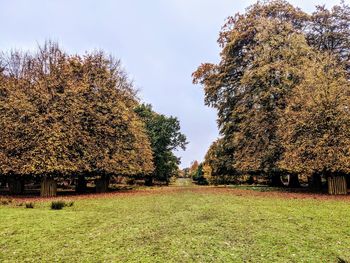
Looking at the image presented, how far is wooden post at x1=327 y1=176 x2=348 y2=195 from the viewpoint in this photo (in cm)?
1969

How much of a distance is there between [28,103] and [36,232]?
14602mm

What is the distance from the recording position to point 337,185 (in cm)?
1986

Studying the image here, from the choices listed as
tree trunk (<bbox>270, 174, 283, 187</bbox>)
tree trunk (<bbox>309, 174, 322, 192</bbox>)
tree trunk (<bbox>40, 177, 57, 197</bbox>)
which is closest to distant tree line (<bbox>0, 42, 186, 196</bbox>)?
tree trunk (<bbox>40, 177, 57, 197</bbox>)

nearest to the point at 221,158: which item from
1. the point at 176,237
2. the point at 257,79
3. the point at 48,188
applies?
the point at 257,79

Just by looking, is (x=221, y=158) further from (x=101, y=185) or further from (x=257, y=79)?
(x=101, y=185)

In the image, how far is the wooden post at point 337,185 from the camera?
19.7m

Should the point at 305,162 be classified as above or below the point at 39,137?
below

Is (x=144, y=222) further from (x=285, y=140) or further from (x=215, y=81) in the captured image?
(x=215, y=81)

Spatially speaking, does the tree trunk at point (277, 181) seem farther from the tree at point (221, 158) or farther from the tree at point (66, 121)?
the tree at point (66, 121)

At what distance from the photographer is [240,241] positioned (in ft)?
22.8

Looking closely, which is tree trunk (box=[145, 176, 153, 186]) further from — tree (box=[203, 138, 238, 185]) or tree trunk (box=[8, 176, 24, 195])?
tree trunk (box=[8, 176, 24, 195])

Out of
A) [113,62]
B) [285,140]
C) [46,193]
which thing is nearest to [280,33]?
[285,140]

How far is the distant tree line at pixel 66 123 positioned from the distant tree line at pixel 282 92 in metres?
9.55

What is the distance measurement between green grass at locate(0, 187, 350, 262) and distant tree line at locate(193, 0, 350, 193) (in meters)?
9.86
